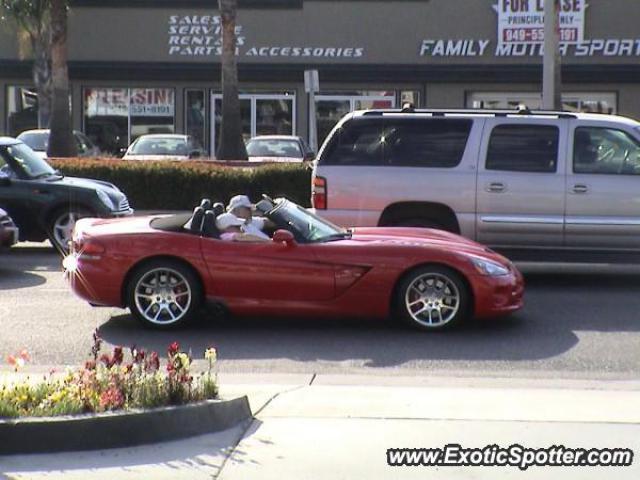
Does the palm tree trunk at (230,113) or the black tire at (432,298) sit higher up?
the palm tree trunk at (230,113)

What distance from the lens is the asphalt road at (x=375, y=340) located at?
9000mm

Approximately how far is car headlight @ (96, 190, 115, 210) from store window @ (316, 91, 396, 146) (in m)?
19.0

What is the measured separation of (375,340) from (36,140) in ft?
65.7

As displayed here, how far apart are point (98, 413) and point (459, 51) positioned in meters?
29.1

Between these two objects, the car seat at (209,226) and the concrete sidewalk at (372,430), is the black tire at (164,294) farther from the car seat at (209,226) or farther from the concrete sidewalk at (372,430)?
the concrete sidewalk at (372,430)

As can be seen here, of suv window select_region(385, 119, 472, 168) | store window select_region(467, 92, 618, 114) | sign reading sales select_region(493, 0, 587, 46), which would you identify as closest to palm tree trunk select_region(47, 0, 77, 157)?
store window select_region(467, 92, 618, 114)

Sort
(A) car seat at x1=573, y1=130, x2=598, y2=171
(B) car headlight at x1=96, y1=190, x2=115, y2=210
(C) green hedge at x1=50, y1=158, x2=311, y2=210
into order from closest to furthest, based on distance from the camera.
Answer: (A) car seat at x1=573, y1=130, x2=598, y2=171 → (B) car headlight at x1=96, y1=190, x2=115, y2=210 → (C) green hedge at x1=50, y1=158, x2=311, y2=210

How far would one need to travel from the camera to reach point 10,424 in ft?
20.0

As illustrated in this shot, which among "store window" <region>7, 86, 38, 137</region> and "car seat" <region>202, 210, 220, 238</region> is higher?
"store window" <region>7, 86, 38, 137</region>

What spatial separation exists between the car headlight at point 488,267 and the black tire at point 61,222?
23.4ft

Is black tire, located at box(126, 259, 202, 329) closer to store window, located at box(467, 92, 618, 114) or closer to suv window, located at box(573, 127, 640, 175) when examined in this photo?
suv window, located at box(573, 127, 640, 175)

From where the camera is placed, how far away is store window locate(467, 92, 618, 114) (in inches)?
1331
